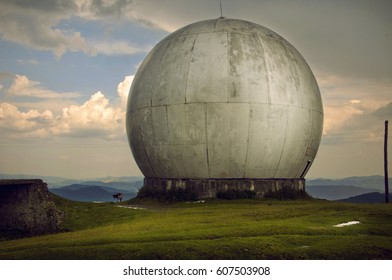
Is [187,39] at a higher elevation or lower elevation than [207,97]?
higher

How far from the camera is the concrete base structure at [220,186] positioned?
30.9m

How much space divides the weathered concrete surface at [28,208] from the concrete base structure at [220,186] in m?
9.65

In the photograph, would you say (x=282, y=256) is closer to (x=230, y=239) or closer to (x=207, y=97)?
(x=230, y=239)

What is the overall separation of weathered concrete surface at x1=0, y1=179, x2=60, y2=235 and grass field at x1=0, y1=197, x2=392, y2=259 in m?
1.11

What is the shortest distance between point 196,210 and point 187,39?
12798 millimetres

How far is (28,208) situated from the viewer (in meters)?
24.2

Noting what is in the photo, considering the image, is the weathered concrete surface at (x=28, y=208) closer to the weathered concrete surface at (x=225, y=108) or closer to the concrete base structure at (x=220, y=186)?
the concrete base structure at (x=220, y=186)

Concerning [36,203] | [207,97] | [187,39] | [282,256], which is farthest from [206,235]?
[187,39]

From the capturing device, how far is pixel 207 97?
30.4 metres

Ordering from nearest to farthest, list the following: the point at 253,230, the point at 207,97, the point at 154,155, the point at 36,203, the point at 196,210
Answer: the point at 253,230 < the point at 36,203 < the point at 196,210 < the point at 207,97 < the point at 154,155

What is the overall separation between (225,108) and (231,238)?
14.4 m

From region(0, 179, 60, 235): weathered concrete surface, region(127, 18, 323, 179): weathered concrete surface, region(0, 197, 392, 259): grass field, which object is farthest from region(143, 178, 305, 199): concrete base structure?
region(0, 179, 60, 235): weathered concrete surface

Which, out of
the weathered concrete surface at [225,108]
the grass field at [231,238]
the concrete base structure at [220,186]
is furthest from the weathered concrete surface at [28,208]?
the weathered concrete surface at [225,108]

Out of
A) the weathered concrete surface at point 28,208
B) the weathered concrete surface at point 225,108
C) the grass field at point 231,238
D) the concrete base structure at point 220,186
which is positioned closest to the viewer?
the grass field at point 231,238
